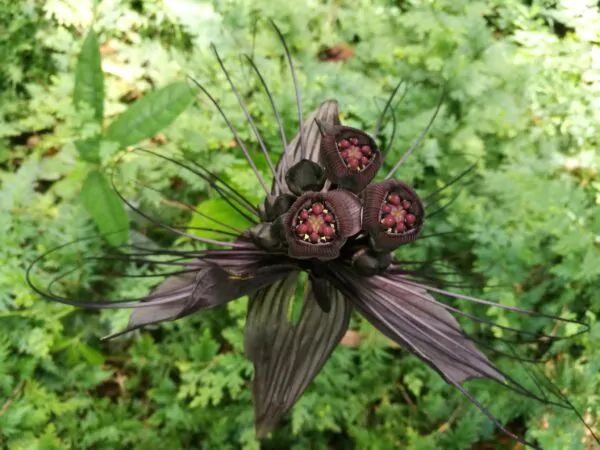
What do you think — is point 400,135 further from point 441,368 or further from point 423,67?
point 441,368

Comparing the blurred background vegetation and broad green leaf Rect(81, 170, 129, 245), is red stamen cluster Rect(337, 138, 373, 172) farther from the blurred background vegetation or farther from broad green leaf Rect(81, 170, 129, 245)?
broad green leaf Rect(81, 170, 129, 245)

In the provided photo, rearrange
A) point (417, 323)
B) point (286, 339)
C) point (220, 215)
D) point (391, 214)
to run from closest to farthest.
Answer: point (391, 214)
point (417, 323)
point (286, 339)
point (220, 215)

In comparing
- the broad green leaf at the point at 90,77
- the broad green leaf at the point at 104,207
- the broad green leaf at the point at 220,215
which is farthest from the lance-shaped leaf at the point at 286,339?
the broad green leaf at the point at 90,77

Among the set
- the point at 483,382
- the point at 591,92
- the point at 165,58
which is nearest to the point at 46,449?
the point at 483,382

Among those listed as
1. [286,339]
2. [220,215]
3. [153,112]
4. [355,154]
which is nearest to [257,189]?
[220,215]

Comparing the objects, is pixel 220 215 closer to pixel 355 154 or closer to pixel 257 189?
pixel 257 189

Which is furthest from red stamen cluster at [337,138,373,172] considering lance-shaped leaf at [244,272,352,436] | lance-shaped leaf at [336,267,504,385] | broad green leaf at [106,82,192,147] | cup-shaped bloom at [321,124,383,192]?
broad green leaf at [106,82,192,147]
